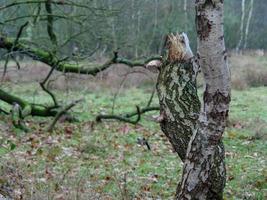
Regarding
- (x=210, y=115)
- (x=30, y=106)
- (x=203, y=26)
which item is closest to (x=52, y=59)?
(x=30, y=106)

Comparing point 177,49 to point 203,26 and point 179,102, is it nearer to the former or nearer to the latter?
point 179,102

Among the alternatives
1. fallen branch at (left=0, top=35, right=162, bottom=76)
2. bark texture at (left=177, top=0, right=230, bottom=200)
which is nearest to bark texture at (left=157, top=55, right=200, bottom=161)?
bark texture at (left=177, top=0, right=230, bottom=200)

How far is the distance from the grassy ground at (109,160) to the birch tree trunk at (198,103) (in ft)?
3.33

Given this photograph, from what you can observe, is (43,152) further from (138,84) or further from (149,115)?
(138,84)

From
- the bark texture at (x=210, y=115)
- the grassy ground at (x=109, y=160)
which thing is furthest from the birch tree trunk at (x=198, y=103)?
the grassy ground at (x=109, y=160)

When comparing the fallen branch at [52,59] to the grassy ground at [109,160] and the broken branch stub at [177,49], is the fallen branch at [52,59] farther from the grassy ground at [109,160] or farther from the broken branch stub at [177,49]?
the broken branch stub at [177,49]

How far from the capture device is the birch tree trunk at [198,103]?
375 centimetres

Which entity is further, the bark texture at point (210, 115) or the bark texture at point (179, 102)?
the bark texture at point (179, 102)

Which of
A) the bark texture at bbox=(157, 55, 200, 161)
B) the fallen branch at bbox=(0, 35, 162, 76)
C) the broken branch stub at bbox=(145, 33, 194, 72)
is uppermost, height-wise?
the broken branch stub at bbox=(145, 33, 194, 72)

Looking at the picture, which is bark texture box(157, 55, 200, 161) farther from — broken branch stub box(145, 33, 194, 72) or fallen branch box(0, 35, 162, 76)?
fallen branch box(0, 35, 162, 76)

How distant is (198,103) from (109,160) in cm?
404

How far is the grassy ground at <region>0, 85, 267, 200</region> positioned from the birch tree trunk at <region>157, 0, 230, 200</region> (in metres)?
1.02

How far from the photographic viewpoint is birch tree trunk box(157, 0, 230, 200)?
12.3ft

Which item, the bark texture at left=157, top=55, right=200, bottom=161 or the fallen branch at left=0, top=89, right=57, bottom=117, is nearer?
the bark texture at left=157, top=55, right=200, bottom=161
